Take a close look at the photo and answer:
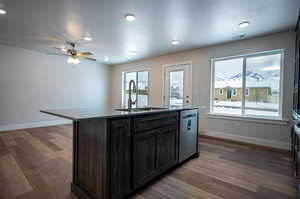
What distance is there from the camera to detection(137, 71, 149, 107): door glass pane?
5.92 meters

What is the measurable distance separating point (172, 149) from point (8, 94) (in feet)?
17.4

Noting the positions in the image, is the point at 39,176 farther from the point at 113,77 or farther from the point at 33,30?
the point at 113,77

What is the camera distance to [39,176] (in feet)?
7.02

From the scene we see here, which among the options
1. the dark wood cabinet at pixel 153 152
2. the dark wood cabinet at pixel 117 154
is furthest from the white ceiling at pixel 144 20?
the dark wood cabinet at pixel 153 152

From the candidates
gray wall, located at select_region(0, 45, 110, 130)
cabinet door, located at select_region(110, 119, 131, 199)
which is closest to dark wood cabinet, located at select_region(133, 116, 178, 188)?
cabinet door, located at select_region(110, 119, 131, 199)

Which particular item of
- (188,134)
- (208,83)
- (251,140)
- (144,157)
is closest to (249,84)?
(208,83)

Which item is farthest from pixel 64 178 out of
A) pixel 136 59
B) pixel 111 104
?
pixel 111 104

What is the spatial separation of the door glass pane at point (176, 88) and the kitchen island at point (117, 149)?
272cm

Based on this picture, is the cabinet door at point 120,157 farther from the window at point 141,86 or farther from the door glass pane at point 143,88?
the door glass pane at point 143,88

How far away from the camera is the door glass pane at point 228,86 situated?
3.90 meters

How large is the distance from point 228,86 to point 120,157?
3.60 meters

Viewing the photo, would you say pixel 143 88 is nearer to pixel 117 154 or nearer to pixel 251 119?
pixel 251 119

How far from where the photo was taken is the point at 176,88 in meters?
4.99

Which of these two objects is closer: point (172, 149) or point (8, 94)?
point (172, 149)
